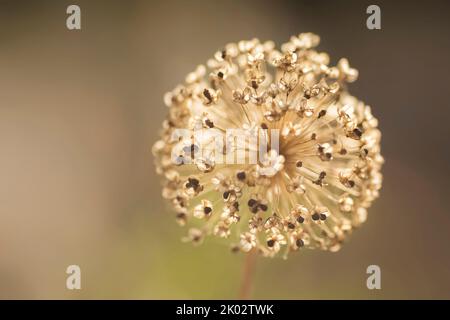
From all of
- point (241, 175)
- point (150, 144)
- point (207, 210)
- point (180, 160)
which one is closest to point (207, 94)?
point (180, 160)

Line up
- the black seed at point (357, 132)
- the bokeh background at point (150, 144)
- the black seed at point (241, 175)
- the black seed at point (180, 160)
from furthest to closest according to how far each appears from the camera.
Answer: the bokeh background at point (150, 144)
the black seed at point (180, 160)
the black seed at point (357, 132)
the black seed at point (241, 175)

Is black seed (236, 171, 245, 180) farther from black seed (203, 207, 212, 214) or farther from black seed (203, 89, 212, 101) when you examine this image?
black seed (203, 89, 212, 101)

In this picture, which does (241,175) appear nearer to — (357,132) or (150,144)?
(357,132)

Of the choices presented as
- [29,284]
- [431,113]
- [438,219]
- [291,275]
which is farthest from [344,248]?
[29,284]

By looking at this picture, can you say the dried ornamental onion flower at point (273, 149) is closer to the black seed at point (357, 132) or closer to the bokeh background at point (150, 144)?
the black seed at point (357, 132)

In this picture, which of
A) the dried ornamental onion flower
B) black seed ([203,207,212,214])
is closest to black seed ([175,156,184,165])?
the dried ornamental onion flower

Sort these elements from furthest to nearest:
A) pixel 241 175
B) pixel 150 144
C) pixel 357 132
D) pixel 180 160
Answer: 1. pixel 150 144
2. pixel 180 160
3. pixel 357 132
4. pixel 241 175

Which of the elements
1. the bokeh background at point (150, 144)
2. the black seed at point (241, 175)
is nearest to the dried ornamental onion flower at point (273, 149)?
the black seed at point (241, 175)
